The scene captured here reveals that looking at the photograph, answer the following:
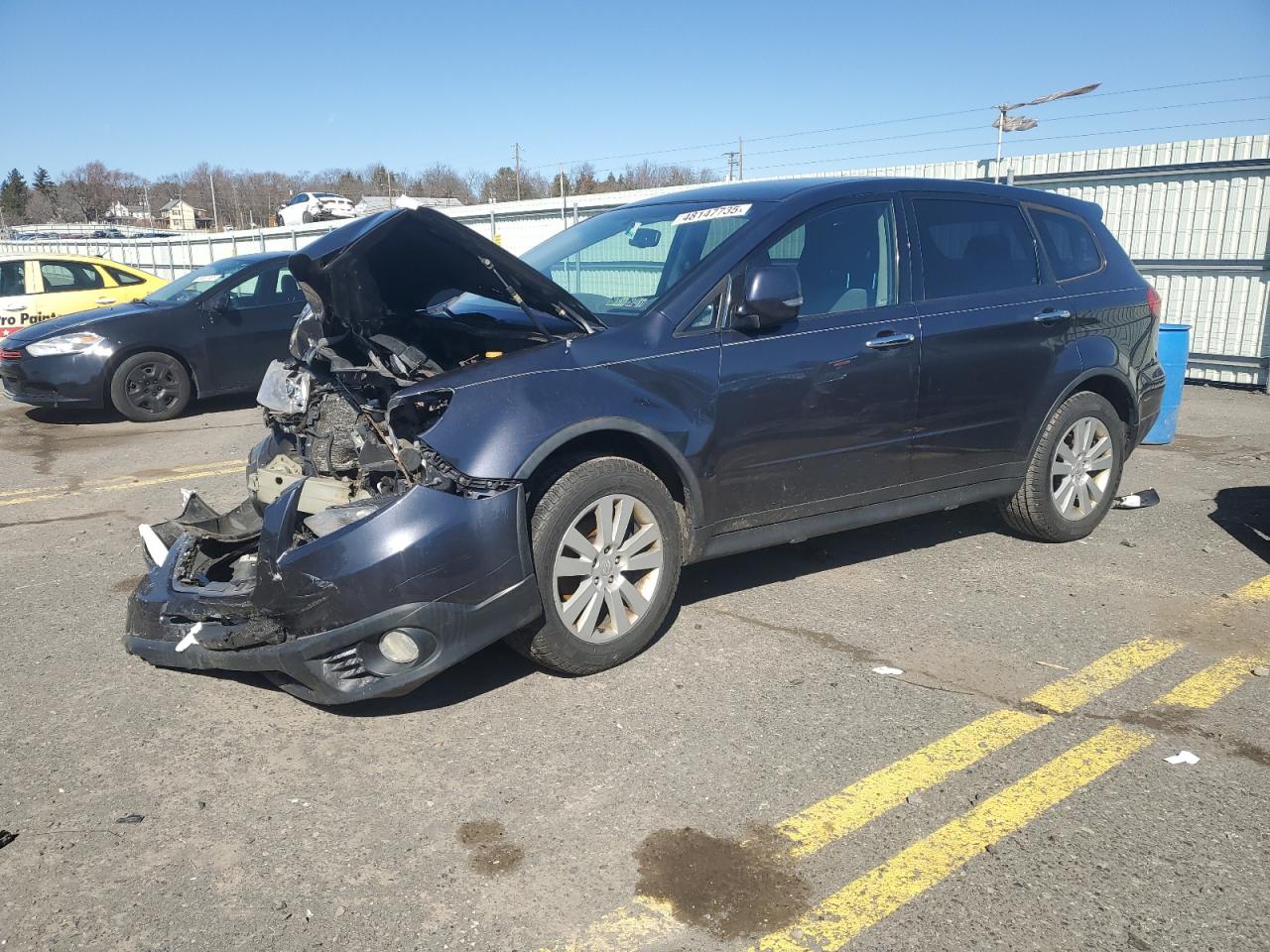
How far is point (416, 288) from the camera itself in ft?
13.8

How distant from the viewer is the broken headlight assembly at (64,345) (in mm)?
9727

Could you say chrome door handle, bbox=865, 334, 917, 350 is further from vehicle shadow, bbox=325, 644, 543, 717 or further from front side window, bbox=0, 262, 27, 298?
front side window, bbox=0, 262, 27, 298

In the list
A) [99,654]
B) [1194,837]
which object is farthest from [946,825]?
[99,654]

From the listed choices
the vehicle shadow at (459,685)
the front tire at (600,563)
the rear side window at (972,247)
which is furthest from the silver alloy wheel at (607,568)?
the rear side window at (972,247)

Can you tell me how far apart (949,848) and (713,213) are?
2.90m

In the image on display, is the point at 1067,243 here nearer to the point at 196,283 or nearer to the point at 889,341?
the point at 889,341

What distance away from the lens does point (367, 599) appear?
3338mm

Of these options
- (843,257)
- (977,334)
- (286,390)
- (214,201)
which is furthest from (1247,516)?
(214,201)

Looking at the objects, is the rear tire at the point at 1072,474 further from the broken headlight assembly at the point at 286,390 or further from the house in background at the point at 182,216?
the house in background at the point at 182,216

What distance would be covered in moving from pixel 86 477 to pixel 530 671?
Answer: 5119 mm

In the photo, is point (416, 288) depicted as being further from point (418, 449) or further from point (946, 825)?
point (946, 825)

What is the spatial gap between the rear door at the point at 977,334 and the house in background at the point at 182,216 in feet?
295

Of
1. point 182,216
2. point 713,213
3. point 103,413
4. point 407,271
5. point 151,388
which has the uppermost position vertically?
point 182,216

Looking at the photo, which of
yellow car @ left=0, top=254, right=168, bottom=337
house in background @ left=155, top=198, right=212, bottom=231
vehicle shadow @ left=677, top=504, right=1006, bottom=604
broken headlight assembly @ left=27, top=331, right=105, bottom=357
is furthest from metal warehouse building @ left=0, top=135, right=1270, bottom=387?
house in background @ left=155, top=198, right=212, bottom=231
